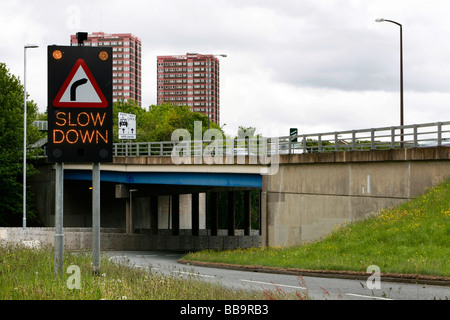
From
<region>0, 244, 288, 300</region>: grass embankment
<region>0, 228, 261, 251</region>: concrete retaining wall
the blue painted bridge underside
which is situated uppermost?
the blue painted bridge underside

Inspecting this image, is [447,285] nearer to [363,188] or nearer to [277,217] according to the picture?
[363,188]

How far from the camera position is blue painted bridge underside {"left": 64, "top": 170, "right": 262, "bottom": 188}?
38406 millimetres

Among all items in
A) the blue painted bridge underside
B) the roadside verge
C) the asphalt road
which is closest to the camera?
the asphalt road

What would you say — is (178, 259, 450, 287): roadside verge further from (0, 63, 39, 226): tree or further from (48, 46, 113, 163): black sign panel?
(0, 63, 39, 226): tree

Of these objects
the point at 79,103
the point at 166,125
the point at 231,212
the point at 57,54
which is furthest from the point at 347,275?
the point at 166,125

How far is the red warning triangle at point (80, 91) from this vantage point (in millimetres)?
12086

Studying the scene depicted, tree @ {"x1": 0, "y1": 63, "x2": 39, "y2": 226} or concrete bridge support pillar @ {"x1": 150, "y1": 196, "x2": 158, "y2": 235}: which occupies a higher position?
tree @ {"x1": 0, "y1": 63, "x2": 39, "y2": 226}

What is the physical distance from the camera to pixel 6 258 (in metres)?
17.6

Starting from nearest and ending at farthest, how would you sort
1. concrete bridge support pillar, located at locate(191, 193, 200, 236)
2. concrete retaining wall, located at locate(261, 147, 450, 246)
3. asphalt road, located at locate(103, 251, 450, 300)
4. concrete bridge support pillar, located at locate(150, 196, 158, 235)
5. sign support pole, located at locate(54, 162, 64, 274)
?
sign support pole, located at locate(54, 162, 64, 274) → asphalt road, located at locate(103, 251, 450, 300) → concrete retaining wall, located at locate(261, 147, 450, 246) → concrete bridge support pillar, located at locate(150, 196, 158, 235) → concrete bridge support pillar, located at locate(191, 193, 200, 236)

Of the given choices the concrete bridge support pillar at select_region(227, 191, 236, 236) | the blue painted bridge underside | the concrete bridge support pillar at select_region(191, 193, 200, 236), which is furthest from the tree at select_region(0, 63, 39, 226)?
the concrete bridge support pillar at select_region(227, 191, 236, 236)

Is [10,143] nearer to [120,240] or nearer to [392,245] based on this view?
[120,240]

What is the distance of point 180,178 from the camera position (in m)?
46.3

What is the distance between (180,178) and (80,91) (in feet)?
112

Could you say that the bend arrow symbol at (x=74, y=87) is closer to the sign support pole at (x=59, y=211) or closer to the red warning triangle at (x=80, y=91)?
the red warning triangle at (x=80, y=91)
